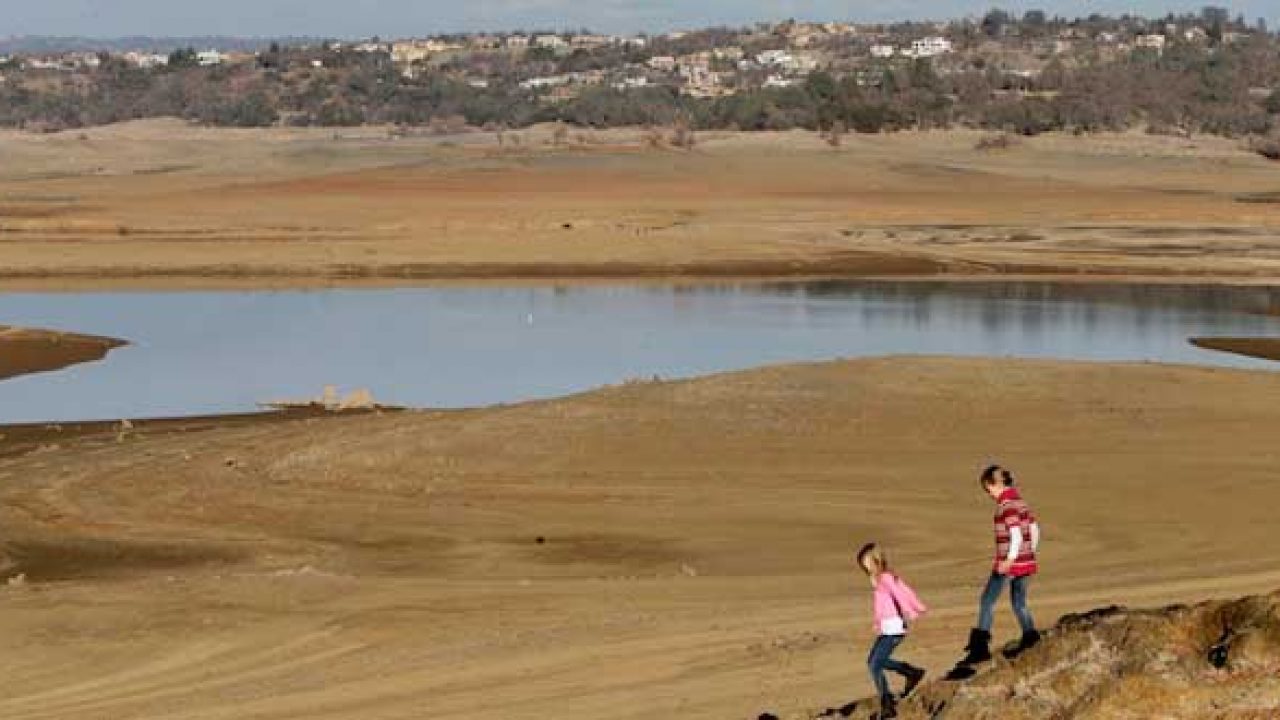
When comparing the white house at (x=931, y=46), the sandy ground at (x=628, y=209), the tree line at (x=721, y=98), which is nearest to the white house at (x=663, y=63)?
the tree line at (x=721, y=98)

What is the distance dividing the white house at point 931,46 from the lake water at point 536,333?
4577 inches

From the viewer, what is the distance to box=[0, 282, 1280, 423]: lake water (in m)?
31.0

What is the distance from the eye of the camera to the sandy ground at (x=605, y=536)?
13.1 metres

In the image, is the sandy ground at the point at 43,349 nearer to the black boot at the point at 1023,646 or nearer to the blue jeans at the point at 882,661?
the blue jeans at the point at 882,661

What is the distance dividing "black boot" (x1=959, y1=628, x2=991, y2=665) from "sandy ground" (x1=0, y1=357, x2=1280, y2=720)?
0.83 metres

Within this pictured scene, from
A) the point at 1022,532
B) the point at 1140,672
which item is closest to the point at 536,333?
the point at 1022,532

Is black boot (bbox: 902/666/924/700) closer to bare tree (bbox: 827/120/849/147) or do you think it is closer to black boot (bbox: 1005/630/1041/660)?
black boot (bbox: 1005/630/1041/660)

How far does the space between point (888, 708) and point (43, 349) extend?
26317mm

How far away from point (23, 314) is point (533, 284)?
10855mm

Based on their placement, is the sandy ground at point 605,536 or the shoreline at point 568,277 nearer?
the sandy ground at point 605,536

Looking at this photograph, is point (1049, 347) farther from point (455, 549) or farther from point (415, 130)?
point (415, 130)

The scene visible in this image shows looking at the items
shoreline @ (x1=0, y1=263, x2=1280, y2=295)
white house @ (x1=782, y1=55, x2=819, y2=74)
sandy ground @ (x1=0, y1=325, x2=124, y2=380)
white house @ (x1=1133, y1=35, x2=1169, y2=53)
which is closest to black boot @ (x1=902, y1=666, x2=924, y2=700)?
sandy ground @ (x1=0, y1=325, x2=124, y2=380)

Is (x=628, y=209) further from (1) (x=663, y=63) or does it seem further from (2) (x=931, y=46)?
(2) (x=931, y=46)

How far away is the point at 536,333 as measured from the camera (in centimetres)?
3791
